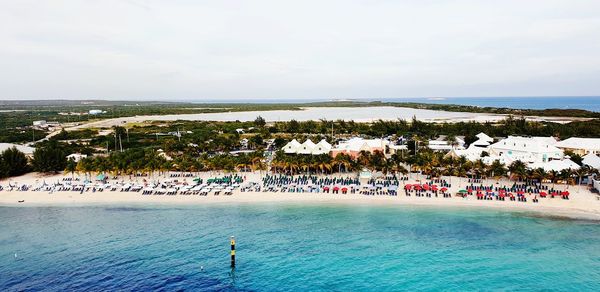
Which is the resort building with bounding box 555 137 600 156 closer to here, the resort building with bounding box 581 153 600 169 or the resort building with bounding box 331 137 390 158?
the resort building with bounding box 581 153 600 169

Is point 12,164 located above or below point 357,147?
below

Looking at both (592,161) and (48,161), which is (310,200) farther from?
(48,161)

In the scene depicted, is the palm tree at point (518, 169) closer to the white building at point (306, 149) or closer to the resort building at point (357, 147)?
the resort building at point (357, 147)

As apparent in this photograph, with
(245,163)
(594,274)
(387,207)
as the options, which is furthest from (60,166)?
(594,274)

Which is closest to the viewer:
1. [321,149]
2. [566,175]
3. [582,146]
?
[566,175]

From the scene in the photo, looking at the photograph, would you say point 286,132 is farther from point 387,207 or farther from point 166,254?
point 166,254

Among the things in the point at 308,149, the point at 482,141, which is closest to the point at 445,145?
the point at 482,141

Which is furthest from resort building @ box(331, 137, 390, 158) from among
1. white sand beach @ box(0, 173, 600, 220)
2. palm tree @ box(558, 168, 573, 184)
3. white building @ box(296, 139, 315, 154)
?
palm tree @ box(558, 168, 573, 184)
